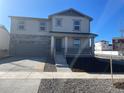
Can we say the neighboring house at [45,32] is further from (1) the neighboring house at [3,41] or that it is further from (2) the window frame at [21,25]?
(1) the neighboring house at [3,41]

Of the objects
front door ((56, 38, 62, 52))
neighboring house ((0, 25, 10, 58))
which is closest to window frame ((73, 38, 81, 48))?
front door ((56, 38, 62, 52))

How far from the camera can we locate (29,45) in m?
21.2

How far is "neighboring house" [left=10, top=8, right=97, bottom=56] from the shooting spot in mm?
20781

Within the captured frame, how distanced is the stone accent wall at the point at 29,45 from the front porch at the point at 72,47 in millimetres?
1920

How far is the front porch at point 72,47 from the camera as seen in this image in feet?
60.9

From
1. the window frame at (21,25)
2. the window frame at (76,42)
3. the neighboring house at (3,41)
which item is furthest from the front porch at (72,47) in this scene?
the neighboring house at (3,41)

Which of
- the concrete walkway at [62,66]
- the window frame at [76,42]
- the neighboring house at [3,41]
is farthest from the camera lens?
the neighboring house at [3,41]

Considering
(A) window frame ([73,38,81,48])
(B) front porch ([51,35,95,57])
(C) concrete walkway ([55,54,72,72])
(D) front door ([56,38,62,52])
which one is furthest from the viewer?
(A) window frame ([73,38,81,48])

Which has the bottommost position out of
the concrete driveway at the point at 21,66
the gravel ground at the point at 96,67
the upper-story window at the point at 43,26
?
the gravel ground at the point at 96,67

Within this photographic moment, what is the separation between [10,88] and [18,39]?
1612cm

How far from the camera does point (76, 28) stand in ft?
70.0

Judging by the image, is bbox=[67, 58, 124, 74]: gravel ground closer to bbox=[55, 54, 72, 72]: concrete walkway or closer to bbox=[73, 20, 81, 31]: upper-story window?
bbox=[55, 54, 72, 72]: concrete walkway

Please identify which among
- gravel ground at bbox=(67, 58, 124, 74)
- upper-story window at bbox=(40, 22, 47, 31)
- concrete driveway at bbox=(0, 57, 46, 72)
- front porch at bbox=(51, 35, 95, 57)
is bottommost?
gravel ground at bbox=(67, 58, 124, 74)

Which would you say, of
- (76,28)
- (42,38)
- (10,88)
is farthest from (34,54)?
(10,88)
